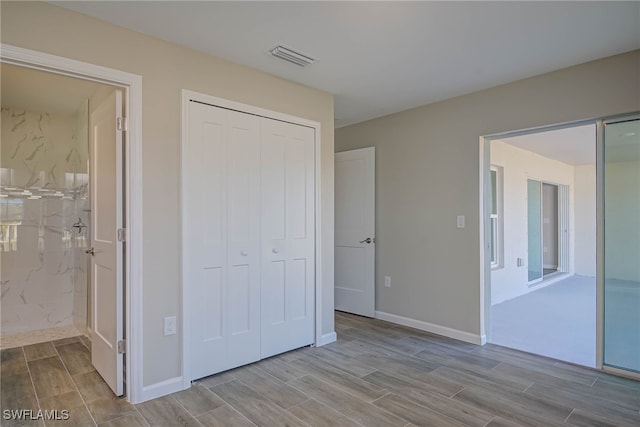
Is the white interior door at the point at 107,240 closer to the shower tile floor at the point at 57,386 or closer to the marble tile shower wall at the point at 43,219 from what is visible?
the shower tile floor at the point at 57,386

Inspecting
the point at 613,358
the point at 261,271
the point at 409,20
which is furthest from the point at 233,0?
the point at 613,358

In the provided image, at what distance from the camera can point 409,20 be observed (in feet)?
7.24

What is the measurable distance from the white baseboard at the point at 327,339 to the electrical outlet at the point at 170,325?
4.58 feet

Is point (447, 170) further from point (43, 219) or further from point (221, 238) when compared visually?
point (43, 219)

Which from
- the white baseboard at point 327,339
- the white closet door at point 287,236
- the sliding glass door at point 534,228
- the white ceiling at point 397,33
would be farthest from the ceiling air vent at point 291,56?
the sliding glass door at point 534,228

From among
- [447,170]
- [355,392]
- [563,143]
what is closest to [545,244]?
[563,143]

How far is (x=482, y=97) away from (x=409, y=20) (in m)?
1.60

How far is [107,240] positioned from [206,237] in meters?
0.67

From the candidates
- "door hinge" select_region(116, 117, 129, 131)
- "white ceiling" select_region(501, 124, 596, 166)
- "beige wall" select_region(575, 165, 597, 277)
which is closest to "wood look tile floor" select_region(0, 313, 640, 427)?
"door hinge" select_region(116, 117, 129, 131)

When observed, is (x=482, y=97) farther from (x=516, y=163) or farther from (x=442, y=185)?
(x=516, y=163)

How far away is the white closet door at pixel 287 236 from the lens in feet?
9.99

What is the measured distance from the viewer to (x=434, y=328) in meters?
3.78

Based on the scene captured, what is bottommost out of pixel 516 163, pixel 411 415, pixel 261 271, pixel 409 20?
pixel 411 415

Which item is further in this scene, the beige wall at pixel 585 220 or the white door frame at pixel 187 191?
the beige wall at pixel 585 220
